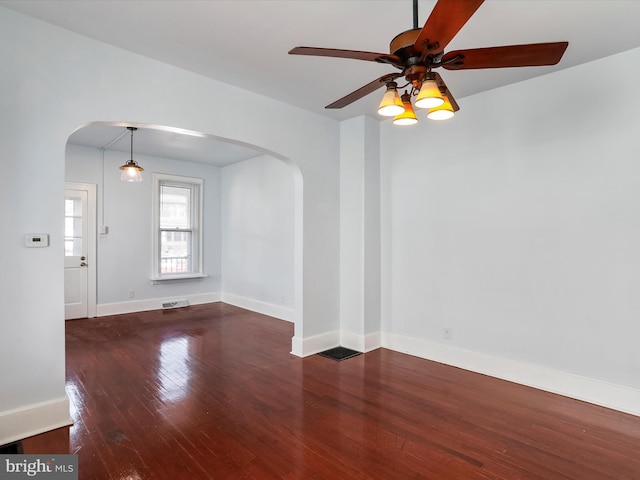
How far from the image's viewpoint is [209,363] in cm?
395

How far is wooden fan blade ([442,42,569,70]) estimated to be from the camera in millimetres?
1694

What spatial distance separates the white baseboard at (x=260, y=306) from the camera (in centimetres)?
594

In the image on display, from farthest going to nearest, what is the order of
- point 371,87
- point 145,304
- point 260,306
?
point 145,304 → point 260,306 → point 371,87

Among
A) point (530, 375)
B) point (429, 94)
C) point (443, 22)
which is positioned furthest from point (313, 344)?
point (443, 22)

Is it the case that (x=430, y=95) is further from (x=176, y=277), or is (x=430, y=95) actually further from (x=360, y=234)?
(x=176, y=277)

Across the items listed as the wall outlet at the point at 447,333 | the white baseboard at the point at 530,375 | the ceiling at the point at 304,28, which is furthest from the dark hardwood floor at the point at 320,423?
the ceiling at the point at 304,28

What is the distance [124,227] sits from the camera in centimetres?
645

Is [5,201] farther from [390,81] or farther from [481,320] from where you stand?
[481,320]

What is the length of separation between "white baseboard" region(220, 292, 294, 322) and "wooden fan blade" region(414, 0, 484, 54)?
15.6 ft

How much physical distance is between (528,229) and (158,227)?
604 cm

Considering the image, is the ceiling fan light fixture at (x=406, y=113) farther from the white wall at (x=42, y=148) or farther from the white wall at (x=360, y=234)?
the white wall at (x=360, y=234)

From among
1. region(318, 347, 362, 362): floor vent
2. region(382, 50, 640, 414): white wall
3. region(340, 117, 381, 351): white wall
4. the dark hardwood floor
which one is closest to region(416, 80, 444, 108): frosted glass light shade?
the dark hardwood floor

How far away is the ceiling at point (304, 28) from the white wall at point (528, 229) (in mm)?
405

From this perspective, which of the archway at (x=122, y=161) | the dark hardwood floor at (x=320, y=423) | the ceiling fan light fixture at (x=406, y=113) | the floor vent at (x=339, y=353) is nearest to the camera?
the ceiling fan light fixture at (x=406, y=113)
